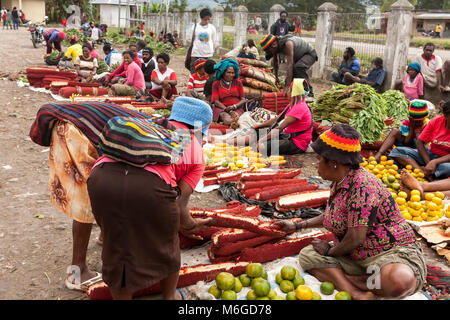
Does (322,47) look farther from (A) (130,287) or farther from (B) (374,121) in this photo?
(A) (130,287)

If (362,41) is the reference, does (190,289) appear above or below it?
below

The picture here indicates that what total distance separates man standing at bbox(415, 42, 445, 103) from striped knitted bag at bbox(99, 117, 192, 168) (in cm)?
914

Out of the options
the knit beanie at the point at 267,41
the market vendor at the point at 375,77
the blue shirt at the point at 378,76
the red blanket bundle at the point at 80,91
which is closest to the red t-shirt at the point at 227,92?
the knit beanie at the point at 267,41

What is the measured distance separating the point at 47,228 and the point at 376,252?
2.98 meters

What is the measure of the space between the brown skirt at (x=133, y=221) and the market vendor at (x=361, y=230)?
1.19 metres

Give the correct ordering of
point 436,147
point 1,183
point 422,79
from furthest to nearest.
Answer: point 422,79
point 436,147
point 1,183

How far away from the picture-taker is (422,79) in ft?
30.0

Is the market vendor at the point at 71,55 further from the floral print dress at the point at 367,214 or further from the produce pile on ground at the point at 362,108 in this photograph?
the floral print dress at the point at 367,214

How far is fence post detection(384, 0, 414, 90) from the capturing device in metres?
10.5

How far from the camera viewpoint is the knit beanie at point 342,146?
112 inches

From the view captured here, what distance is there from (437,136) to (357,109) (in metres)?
1.77

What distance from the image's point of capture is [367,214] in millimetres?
2818

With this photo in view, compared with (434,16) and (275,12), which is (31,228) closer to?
(275,12)
